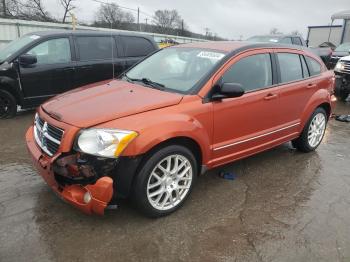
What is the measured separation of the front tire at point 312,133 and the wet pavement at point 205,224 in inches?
29.1

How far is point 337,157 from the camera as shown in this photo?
216 inches

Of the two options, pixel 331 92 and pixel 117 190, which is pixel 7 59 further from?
pixel 331 92

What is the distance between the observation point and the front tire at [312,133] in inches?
211

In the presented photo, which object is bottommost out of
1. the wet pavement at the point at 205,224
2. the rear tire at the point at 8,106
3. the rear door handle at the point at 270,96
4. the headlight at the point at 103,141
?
the wet pavement at the point at 205,224

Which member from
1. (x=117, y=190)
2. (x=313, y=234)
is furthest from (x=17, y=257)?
(x=313, y=234)

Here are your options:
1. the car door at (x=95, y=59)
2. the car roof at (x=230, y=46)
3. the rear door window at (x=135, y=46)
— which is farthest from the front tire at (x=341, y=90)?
the car roof at (x=230, y=46)

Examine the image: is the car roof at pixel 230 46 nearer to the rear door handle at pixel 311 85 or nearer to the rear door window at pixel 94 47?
the rear door handle at pixel 311 85

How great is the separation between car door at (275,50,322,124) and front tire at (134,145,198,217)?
1747 millimetres

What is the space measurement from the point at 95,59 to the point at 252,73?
4335 millimetres

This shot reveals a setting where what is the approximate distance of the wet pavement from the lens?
3.05 metres

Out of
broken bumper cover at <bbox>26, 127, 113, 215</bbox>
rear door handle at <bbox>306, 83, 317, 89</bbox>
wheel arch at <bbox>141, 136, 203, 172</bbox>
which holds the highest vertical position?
rear door handle at <bbox>306, 83, 317, 89</bbox>

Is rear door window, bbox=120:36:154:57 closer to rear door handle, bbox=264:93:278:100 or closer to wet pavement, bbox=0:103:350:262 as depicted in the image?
wet pavement, bbox=0:103:350:262

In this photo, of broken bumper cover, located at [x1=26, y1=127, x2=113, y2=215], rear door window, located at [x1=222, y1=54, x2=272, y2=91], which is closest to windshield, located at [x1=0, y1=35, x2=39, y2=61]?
broken bumper cover, located at [x1=26, y1=127, x2=113, y2=215]

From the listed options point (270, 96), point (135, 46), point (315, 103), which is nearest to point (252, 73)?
point (270, 96)
